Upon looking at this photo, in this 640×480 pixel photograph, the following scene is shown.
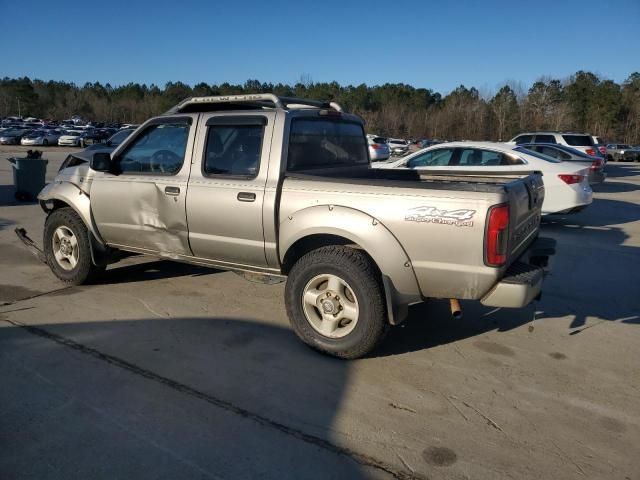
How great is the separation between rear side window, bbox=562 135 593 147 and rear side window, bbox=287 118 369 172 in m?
16.5

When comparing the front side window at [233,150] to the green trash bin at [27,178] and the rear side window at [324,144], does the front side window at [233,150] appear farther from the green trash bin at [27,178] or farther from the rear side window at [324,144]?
the green trash bin at [27,178]

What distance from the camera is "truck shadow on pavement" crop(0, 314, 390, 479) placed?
2807mm

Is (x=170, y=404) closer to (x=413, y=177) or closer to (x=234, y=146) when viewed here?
(x=234, y=146)

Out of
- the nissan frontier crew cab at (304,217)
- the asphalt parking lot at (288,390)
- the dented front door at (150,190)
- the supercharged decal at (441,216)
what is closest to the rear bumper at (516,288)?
the nissan frontier crew cab at (304,217)

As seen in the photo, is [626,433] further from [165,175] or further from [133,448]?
[165,175]

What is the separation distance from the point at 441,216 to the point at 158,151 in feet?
9.84

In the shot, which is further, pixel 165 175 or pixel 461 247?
pixel 165 175

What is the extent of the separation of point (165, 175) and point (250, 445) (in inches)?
114

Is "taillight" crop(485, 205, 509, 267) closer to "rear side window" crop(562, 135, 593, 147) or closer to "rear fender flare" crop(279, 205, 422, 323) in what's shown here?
"rear fender flare" crop(279, 205, 422, 323)

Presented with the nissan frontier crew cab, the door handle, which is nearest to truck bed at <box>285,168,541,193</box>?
the nissan frontier crew cab

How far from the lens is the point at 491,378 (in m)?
3.90

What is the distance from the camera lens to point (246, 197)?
4449 millimetres

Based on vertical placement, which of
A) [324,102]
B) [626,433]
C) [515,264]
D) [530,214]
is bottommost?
[626,433]

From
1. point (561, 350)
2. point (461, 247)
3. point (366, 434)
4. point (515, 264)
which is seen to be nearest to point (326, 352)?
point (366, 434)
